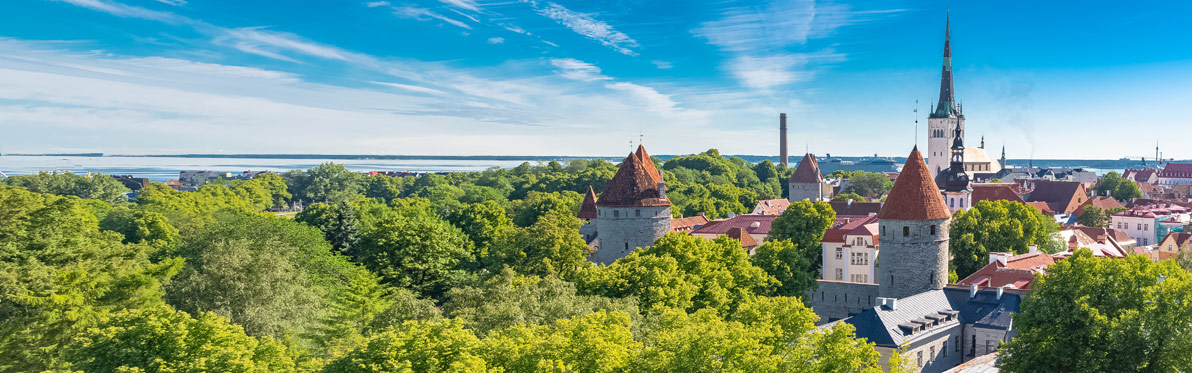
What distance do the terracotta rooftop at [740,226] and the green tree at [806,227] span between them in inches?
344

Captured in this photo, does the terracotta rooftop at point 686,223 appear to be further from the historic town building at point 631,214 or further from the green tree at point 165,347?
the green tree at point 165,347

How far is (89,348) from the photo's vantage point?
24109mm

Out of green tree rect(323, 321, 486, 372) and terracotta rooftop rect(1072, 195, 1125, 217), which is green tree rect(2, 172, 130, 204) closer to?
green tree rect(323, 321, 486, 372)

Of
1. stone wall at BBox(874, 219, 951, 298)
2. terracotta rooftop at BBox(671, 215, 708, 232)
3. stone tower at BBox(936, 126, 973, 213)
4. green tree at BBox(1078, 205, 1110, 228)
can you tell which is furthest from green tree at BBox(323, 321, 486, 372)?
green tree at BBox(1078, 205, 1110, 228)

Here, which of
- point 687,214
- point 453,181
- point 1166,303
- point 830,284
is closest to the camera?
point 1166,303

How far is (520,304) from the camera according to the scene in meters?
31.1

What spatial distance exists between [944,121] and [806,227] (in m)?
80.8

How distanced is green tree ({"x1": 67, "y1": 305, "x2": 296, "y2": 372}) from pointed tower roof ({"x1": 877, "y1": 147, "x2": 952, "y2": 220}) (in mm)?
31051

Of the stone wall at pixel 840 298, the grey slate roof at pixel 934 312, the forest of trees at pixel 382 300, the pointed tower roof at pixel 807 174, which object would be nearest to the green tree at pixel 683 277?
the forest of trees at pixel 382 300

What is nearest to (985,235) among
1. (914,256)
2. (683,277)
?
(914,256)

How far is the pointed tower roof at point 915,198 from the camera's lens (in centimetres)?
4478

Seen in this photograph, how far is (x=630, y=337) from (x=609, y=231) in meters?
26.2

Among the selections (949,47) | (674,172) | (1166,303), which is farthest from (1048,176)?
(1166,303)

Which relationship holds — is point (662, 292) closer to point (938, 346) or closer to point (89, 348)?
point (938, 346)
